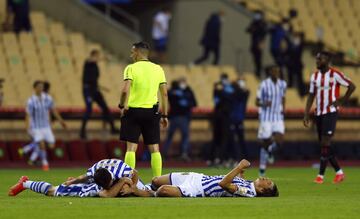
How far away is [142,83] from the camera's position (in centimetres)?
2086

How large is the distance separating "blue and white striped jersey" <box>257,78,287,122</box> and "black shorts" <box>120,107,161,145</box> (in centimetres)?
723

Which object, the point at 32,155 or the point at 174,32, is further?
the point at 174,32

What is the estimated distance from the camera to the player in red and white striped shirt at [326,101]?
77.3 ft

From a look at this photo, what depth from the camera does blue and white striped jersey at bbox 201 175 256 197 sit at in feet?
60.5

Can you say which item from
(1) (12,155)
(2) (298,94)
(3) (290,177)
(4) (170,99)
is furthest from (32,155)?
(2) (298,94)

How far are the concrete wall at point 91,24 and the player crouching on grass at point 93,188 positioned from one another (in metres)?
19.8

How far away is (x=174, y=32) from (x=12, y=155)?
8.18 metres

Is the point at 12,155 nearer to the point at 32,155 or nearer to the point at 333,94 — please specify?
the point at 32,155

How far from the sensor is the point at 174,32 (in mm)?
39906

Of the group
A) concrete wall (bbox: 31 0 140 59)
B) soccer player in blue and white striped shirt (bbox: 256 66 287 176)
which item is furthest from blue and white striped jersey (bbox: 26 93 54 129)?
concrete wall (bbox: 31 0 140 59)

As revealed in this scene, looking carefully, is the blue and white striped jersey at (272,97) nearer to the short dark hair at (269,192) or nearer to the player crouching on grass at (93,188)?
the short dark hair at (269,192)

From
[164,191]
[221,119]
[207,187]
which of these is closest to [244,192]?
[207,187]

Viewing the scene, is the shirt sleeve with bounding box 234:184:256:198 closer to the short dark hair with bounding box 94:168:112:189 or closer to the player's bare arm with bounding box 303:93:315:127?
the short dark hair with bounding box 94:168:112:189

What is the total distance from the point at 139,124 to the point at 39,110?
1022cm
